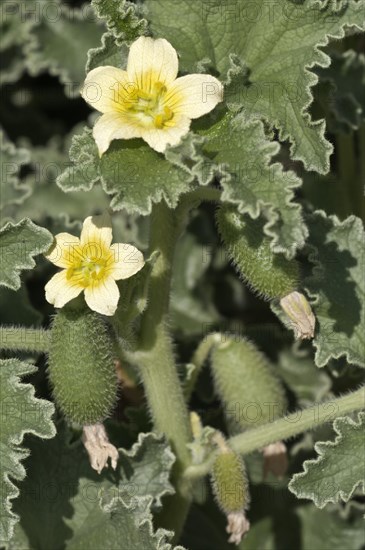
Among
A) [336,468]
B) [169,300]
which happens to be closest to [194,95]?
[169,300]

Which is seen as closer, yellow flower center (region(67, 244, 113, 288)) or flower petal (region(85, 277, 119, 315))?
flower petal (region(85, 277, 119, 315))

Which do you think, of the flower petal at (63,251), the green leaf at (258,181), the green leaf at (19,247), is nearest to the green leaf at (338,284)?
the green leaf at (258,181)

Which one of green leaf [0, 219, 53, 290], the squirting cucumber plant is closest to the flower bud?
the squirting cucumber plant

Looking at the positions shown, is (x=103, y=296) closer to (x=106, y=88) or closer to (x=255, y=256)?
(x=255, y=256)

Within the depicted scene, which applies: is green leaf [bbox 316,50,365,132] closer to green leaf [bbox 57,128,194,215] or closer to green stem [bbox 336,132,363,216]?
green stem [bbox 336,132,363,216]

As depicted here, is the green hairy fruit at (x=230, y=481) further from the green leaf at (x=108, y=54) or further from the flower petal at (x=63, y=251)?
the green leaf at (x=108, y=54)

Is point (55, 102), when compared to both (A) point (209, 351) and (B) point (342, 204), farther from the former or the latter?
(A) point (209, 351)
